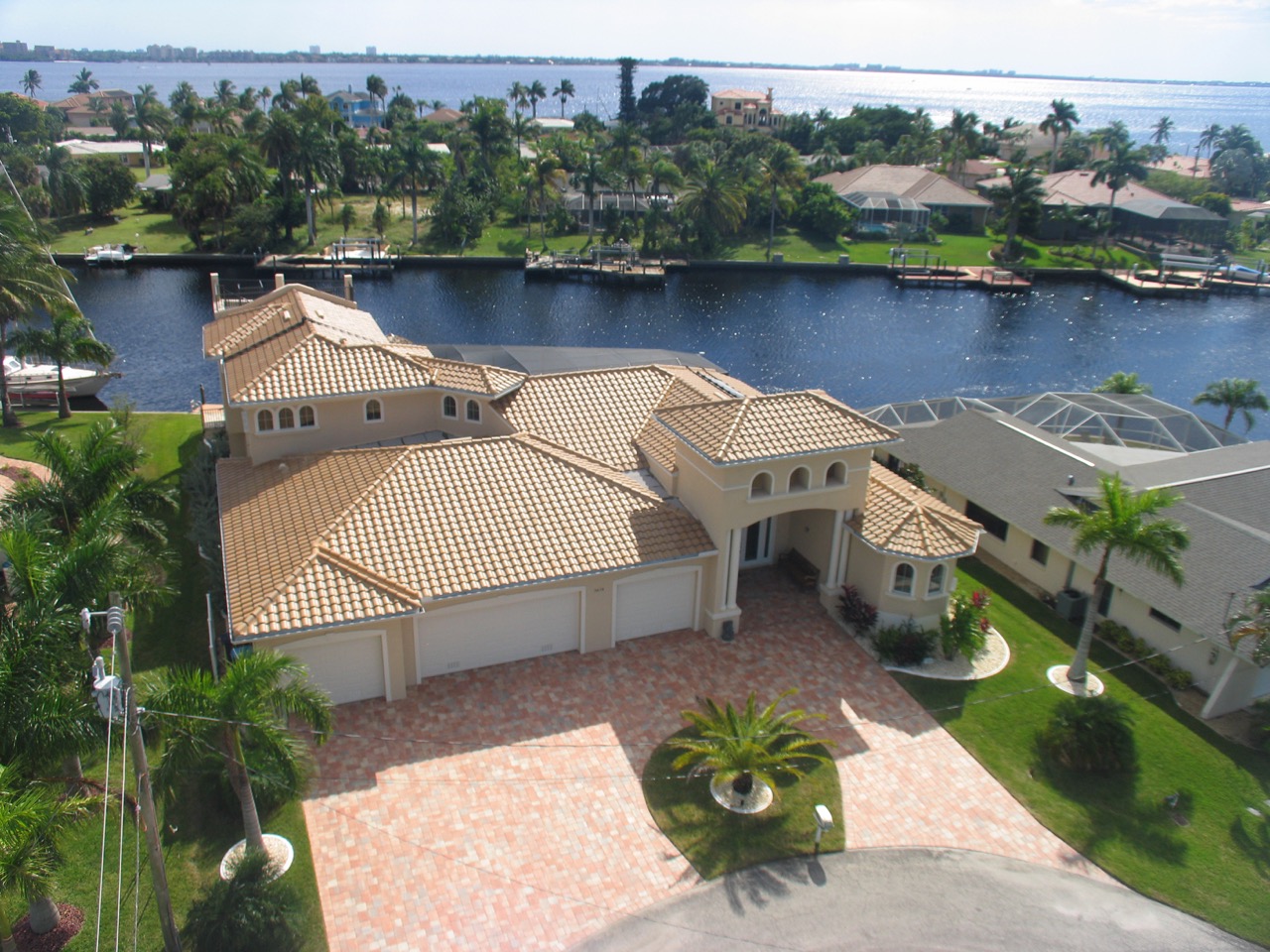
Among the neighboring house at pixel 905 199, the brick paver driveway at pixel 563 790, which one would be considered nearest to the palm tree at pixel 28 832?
the brick paver driveway at pixel 563 790

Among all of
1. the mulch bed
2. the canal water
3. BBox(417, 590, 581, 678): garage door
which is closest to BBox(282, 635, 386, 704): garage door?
BBox(417, 590, 581, 678): garage door

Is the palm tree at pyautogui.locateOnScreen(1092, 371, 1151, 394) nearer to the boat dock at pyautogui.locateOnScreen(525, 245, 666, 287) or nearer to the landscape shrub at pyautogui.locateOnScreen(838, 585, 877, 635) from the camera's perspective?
the landscape shrub at pyautogui.locateOnScreen(838, 585, 877, 635)

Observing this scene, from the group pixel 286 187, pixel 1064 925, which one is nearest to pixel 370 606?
pixel 1064 925

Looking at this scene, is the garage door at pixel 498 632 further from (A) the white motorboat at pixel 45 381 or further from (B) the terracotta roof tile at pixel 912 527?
(A) the white motorboat at pixel 45 381

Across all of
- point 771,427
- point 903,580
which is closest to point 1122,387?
point 903,580

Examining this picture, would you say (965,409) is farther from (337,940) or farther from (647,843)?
(337,940)
